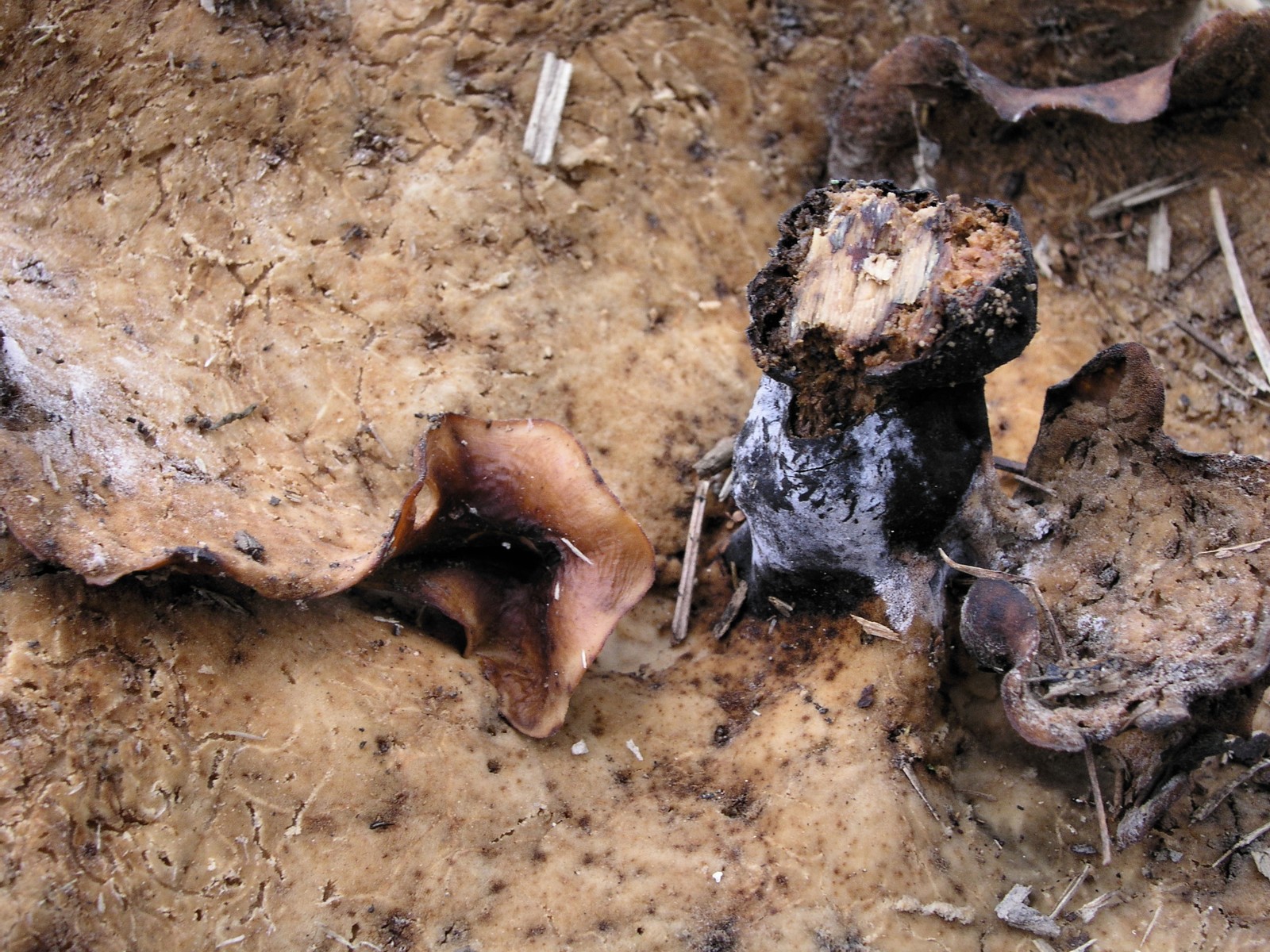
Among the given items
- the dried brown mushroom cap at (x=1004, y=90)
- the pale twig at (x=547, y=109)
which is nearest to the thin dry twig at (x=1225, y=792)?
the dried brown mushroom cap at (x=1004, y=90)

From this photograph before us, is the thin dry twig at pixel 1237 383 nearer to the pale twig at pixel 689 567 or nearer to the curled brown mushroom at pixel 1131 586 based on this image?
the curled brown mushroom at pixel 1131 586

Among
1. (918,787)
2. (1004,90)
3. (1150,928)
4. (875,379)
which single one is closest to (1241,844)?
(1150,928)

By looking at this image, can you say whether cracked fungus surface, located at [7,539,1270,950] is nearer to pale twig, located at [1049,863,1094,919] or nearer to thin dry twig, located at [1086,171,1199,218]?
pale twig, located at [1049,863,1094,919]

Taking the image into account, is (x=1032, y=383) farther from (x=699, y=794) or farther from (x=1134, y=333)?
(x=699, y=794)

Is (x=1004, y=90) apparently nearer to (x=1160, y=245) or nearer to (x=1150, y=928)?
(x=1160, y=245)

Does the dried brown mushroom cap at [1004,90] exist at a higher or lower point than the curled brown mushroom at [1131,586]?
higher
